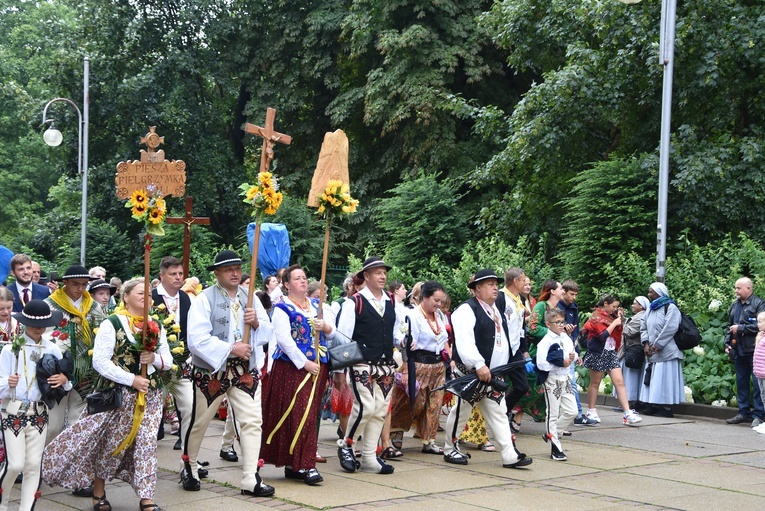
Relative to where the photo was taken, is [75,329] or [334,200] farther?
[334,200]

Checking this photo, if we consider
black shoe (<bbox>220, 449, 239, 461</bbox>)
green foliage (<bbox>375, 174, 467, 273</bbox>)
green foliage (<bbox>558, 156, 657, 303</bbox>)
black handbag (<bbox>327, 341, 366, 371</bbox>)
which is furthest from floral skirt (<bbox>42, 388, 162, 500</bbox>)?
green foliage (<bbox>375, 174, 467, 273</bbox>)

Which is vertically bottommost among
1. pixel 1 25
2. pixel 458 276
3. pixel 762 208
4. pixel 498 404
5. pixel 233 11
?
pixel 498 404

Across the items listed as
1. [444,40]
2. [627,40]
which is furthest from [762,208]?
[444,40]

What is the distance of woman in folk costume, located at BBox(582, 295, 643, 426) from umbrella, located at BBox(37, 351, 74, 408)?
25.1 ft

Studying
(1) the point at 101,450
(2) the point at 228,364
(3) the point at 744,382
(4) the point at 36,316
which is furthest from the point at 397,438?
(3) the point at 744,382

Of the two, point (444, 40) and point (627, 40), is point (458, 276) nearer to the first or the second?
point (627, 40)

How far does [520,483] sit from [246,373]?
2620mm

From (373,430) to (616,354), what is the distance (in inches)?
198

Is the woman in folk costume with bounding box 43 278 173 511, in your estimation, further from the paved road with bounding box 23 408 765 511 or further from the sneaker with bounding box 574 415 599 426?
the sneaker with bounding box 574 415 599 426

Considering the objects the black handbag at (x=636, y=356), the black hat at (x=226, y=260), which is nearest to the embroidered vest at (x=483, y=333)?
the black hat at (x=226, y=260)

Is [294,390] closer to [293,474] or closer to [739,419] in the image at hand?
[293,474]

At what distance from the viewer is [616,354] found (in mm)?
13125

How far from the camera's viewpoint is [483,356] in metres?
9.66

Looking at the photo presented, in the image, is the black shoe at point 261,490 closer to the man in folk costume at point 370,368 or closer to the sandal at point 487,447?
the man in folk costume at point 370,368
